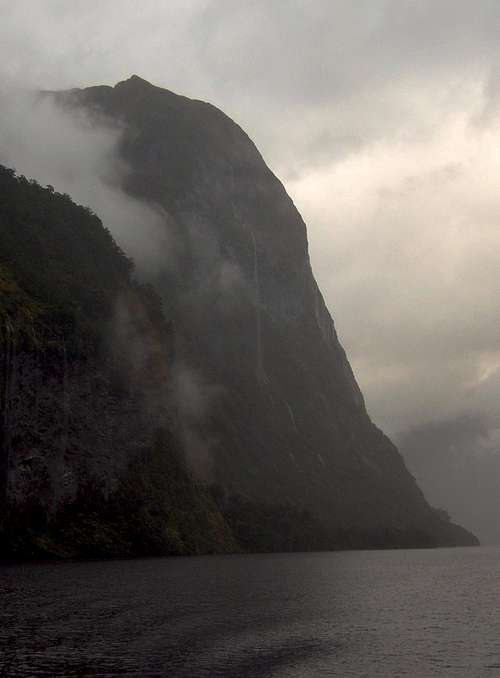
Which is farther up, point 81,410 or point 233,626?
point 81,410

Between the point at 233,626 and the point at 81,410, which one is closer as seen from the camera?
the point at 233,626

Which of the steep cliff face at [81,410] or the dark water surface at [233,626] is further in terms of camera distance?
the steep cliff face at [81,410]

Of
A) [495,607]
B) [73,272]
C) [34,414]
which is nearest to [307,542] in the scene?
[73,272]

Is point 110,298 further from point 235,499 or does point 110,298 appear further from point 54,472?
point 235,499

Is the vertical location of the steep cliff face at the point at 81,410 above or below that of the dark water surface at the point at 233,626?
above

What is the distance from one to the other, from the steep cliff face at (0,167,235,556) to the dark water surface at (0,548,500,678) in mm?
18958

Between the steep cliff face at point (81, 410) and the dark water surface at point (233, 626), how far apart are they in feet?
62.2

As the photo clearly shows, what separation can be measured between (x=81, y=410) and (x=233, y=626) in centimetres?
6722

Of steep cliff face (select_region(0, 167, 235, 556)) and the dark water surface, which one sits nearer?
the dark water surface

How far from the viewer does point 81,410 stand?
106 meters

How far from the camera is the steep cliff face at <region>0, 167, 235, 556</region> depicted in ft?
309

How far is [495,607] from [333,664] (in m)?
29.8

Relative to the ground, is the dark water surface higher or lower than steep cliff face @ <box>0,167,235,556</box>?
lower

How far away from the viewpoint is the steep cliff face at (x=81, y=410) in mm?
94312
